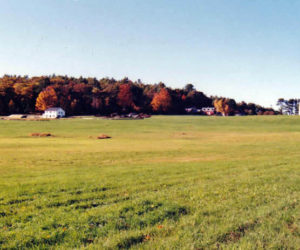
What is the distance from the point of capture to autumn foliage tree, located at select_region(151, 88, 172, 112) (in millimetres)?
122375

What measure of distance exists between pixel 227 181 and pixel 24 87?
11001 cm

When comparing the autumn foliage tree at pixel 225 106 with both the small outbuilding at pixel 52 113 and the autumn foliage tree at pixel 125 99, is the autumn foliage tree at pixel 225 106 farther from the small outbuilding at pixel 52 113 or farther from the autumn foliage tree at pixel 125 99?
the small outbuilding at pixel 52 113

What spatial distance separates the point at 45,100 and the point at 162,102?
147 ft

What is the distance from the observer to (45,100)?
107625 millimetres

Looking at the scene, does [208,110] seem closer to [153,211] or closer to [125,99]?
[125,99]

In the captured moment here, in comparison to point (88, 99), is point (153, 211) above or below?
below

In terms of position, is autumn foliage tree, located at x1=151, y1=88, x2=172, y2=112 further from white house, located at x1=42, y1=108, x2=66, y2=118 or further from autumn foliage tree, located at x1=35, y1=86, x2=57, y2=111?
white house, located at x1=42, y1=108, x2=66, y2=118

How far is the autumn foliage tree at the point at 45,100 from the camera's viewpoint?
107m

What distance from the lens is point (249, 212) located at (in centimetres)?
782

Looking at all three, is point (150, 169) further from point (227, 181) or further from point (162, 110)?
point (162, 110)

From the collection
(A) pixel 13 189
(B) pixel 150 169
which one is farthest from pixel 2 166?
(B) pixel 150 169

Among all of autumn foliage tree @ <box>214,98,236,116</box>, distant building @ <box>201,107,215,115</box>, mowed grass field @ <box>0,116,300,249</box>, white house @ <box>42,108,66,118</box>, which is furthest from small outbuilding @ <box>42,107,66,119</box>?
mowed grass field @ <box>0,116,300,249</box>

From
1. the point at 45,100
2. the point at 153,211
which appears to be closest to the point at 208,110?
the point at 45,100

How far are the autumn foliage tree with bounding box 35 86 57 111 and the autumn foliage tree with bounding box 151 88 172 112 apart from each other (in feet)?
126
